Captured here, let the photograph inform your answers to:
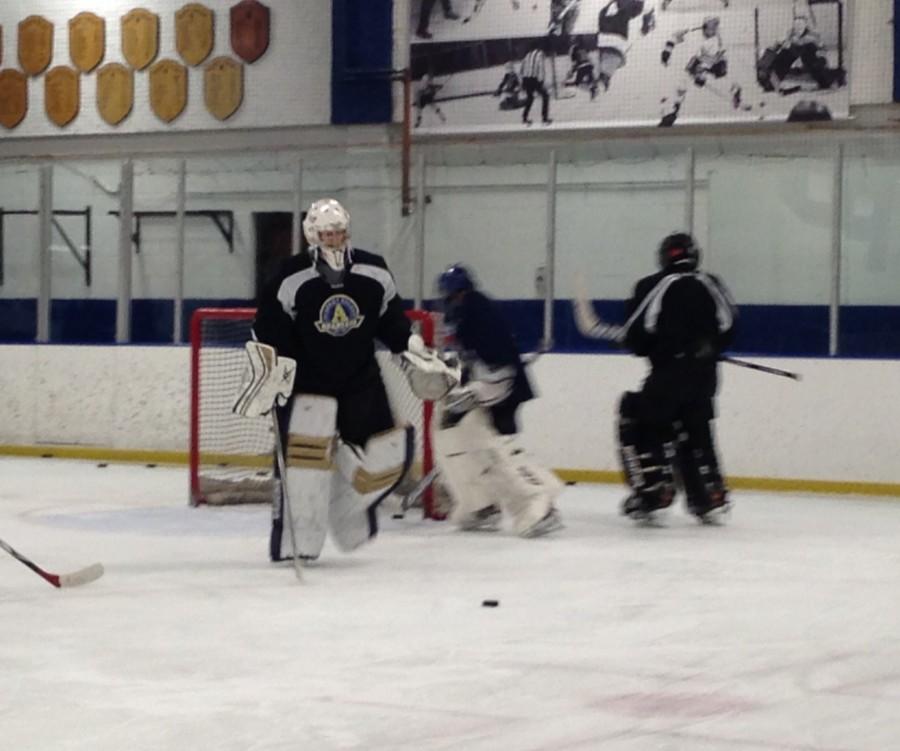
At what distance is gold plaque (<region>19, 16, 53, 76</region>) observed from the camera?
1458cm

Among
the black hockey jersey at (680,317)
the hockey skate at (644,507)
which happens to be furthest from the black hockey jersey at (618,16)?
the hockey skate at (644,507)

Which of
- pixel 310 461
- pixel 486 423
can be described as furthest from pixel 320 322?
pixel 486 423

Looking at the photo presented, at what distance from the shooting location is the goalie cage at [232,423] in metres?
8.59

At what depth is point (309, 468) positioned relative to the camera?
6.04 m

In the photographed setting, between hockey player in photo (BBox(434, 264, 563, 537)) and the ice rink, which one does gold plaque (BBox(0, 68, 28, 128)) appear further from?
hockey player in photo (BBox(434, 264, 563, 537))

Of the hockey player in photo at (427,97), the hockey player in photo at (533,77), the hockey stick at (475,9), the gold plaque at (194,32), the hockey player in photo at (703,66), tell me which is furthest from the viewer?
the gold plaque at (194,32)

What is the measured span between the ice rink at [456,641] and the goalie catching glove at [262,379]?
573 mm

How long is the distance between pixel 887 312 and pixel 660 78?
2364mm

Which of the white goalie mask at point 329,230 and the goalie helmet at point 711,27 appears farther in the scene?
the goalie helmet at point 711,27

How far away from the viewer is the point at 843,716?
3754 mm

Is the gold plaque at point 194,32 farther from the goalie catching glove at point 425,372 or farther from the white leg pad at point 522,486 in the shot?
the goalie catching glove at point 425,372

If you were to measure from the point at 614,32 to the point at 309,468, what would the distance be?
707 centimetres

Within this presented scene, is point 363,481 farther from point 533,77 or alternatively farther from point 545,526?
point 533,77

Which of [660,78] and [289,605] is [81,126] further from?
[289,605]
